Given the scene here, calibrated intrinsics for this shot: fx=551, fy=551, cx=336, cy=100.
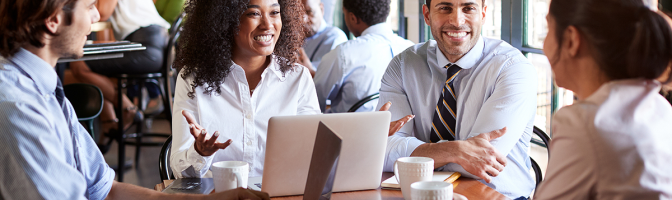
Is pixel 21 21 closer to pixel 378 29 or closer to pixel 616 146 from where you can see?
pixel 616 146

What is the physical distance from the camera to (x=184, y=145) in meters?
1.73

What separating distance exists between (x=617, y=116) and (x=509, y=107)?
83 centimetres

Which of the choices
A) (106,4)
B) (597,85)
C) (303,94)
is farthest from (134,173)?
(597,85)

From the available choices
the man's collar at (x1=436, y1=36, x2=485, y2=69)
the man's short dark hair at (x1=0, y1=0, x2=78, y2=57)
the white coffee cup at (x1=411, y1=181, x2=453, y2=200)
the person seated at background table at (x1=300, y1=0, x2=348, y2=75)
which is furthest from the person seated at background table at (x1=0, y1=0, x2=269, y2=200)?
the person seated at background table at (x1=300, y1=0, x2=348, y2=75)

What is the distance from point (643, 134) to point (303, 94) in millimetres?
1288

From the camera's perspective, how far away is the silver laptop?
1.24 meters

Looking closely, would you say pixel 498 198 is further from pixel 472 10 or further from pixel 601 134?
pixel 472 10

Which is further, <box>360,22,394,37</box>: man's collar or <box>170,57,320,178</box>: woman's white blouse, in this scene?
A: <box>360,22,394,37</box>: man's collar

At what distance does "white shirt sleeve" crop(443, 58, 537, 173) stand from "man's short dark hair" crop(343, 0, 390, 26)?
1649mm

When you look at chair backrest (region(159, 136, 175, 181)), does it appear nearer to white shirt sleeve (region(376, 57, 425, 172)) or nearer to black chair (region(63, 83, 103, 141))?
white shirt sleeve (region(376, 57, 425, 172))

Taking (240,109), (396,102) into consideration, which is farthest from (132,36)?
(396,102)

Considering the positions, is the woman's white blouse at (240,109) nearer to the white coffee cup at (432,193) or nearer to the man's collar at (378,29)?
the white coffee cup at (432,193)

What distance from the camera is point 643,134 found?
883mm

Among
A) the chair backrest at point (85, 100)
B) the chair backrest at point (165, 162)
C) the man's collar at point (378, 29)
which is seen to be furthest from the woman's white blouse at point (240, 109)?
the man's collar at point (378, 29)
